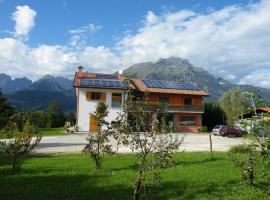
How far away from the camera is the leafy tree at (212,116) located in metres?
56.4

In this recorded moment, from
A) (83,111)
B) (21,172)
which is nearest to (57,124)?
(83,111)

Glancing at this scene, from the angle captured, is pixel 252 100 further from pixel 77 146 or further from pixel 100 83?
pixel 100 83

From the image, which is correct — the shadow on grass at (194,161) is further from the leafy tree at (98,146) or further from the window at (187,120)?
the window at (187,120)

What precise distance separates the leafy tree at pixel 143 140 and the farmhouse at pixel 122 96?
35.8 m

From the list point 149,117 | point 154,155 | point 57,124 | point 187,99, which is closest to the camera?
point 154,155

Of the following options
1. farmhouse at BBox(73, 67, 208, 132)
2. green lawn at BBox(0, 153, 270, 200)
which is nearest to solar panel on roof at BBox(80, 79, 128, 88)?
farmhouse at BBox(73, 67, 208, 132)

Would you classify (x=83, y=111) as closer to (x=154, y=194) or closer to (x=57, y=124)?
(x=57, y=124)

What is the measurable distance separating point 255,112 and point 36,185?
22.8ft

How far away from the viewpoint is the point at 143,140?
8.48m

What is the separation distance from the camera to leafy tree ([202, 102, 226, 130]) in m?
56.4

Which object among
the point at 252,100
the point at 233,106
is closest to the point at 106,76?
the point at 233,106

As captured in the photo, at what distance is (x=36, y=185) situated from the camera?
11.3 meters

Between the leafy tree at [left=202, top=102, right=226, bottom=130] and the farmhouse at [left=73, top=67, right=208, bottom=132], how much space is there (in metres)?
4.25

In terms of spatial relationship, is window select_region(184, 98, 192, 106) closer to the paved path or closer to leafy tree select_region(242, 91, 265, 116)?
the paved path
